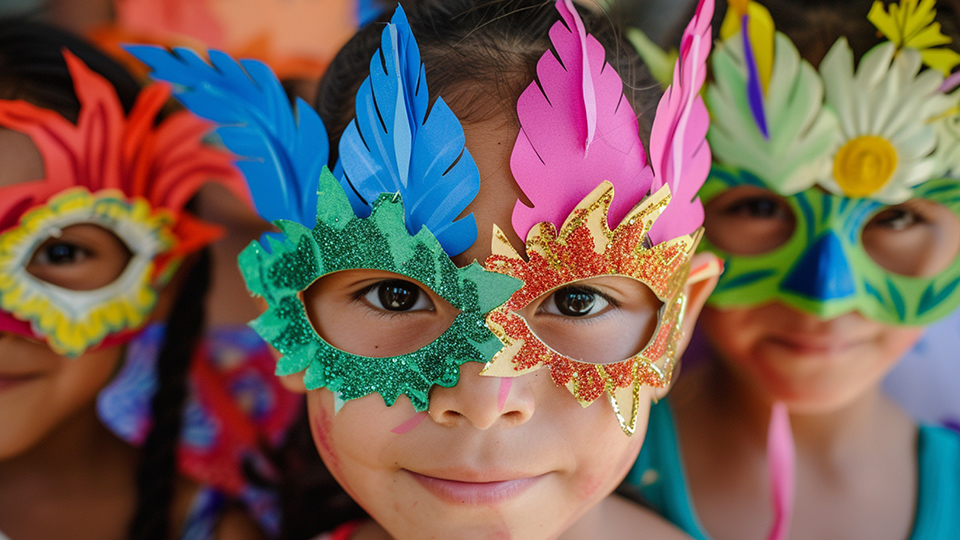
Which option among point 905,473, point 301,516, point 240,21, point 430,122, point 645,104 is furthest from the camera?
point 240,21

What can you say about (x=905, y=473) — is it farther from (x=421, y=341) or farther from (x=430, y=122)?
(x=430, y=122)

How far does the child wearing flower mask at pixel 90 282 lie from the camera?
1.20 metres

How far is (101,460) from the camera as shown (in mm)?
1493

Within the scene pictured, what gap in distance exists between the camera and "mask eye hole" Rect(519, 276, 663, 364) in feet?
3.07

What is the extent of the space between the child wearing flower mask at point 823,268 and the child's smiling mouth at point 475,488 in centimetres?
57

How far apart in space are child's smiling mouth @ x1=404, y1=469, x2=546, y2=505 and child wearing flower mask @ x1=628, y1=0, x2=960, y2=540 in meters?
0.57

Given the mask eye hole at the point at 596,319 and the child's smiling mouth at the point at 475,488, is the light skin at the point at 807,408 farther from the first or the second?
the child's smiling mouth at the point at 475,488

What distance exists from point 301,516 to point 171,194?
694 mm

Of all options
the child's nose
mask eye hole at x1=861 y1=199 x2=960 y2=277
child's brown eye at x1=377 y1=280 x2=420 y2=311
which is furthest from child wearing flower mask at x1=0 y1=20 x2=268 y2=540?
mask eye hole at x1=861 y1=199 x2=960 y2=277

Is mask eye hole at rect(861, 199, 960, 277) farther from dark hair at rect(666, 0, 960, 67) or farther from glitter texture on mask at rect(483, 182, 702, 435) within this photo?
glitter texture on mask at rect(483, 182, 702, 435)

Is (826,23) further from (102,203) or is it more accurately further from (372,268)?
(102,203)

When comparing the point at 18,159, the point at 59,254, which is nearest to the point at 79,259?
the point at 59,254

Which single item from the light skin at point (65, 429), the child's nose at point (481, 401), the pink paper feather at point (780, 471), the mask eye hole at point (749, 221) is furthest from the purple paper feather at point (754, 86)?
the light skin at point (65, 429)

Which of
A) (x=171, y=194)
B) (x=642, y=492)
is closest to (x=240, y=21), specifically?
(x=171, y=194)
